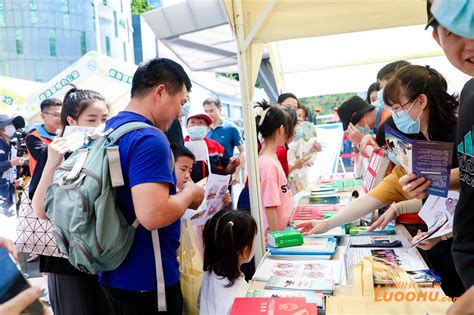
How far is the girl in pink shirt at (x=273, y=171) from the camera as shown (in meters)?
2.27

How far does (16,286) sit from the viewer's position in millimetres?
574

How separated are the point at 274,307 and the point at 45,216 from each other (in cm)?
111

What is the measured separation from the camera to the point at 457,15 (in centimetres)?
63

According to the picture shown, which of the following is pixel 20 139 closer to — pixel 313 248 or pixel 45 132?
pixel 45 132

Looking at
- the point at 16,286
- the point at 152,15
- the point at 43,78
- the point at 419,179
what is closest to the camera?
the point at 16,286

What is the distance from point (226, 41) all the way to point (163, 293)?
3.39 metres

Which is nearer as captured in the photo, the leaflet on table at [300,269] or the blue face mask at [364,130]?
the leaflet on table at [300,269]

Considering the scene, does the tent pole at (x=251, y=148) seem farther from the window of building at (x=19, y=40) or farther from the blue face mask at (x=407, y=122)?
the window of building at (x=19, y=40)

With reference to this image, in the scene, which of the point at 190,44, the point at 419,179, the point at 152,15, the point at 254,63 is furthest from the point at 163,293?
the point at 190,44

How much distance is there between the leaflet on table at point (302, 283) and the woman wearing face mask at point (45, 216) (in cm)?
95

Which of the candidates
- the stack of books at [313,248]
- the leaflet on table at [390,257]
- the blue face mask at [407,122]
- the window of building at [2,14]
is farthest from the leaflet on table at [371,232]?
the window of building at [2,14]

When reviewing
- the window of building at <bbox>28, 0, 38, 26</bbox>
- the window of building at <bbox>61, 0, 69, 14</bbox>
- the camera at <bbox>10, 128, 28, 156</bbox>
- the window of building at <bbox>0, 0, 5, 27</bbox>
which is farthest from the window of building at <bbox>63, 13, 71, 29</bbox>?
the camera at <bbox>10, 128, 28, 156</bbox>

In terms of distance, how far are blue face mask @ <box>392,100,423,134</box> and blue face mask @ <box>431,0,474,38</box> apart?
86cm

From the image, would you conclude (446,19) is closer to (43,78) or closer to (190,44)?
(190,44)
